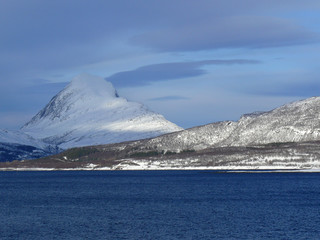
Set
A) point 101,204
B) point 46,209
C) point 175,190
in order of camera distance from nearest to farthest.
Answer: point 46,209
point 101,204
point 175,190

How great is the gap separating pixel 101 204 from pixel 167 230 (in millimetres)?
40295

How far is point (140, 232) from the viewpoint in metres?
85.2

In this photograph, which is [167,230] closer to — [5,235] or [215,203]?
[5,235]

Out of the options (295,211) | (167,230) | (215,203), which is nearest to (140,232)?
(167,230)

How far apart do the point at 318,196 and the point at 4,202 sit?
64257 mm

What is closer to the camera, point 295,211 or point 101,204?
point 295,211

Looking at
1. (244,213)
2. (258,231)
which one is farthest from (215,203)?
(258,231)

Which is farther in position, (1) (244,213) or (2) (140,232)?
(1) (244,213)

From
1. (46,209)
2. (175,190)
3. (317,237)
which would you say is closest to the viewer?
(317,237)

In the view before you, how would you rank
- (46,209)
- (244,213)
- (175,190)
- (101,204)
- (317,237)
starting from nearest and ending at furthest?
(317,237) < (244,213) < (46,209) < (101,204) < (175,190)

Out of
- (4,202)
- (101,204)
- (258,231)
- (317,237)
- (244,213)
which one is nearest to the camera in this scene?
(317,237)

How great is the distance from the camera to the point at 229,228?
8731 cm

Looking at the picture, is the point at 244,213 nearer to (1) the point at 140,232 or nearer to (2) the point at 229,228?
(2) the point at 229,228

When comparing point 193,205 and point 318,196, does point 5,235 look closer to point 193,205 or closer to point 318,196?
point 193,205
